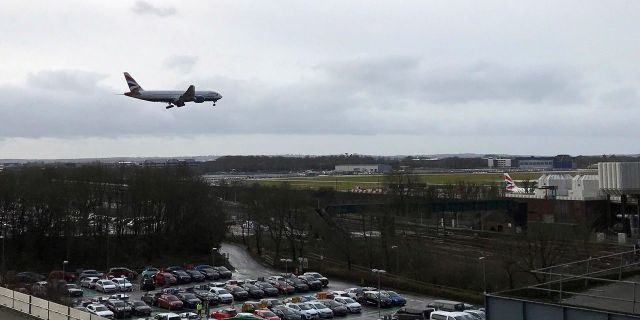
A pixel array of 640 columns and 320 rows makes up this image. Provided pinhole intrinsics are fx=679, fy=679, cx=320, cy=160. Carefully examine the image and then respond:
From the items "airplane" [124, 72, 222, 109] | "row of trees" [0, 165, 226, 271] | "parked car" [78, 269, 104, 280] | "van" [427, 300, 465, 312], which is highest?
"airplane" [124, 72, 222, 109]

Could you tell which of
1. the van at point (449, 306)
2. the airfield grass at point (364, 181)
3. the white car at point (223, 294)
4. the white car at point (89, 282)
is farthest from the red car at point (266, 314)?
the airfield grass at point (364, 181)

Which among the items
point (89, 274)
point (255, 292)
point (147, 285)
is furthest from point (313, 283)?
point (89, 274)

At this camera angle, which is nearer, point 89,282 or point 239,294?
point 239,294

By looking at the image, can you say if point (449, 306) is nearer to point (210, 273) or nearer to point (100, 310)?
point (100, 310)

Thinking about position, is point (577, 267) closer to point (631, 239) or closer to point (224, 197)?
point (631, 239)

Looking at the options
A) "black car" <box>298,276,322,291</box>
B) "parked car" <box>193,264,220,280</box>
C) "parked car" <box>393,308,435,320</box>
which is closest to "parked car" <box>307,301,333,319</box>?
"parked car" <box>393,308,435,320</box>

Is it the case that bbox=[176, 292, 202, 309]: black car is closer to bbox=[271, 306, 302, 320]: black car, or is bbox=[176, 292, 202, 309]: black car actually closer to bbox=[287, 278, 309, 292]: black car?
bbox=[271, 306, 302, 320]: black car
